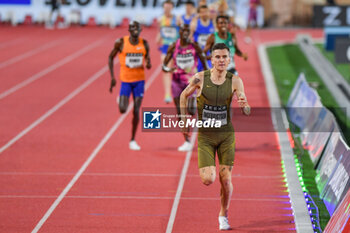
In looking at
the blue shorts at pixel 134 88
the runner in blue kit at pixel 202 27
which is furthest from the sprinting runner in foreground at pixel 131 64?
the runner in blue kit at pixel 202 27

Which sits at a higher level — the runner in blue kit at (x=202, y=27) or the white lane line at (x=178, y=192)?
the runner in blue kit at (x=202, y=27)

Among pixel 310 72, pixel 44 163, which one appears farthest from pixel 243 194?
pixel 310 72

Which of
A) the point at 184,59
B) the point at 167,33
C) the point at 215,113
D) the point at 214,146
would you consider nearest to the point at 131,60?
the point at 184,59

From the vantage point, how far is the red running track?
886 cm

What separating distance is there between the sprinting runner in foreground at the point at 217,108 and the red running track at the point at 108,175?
82 centimetres

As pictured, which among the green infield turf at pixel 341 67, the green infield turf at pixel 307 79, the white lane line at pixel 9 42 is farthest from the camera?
the white lane line at pixel 9 42

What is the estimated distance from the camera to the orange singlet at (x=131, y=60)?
1221cm

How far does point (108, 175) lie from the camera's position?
434 inches

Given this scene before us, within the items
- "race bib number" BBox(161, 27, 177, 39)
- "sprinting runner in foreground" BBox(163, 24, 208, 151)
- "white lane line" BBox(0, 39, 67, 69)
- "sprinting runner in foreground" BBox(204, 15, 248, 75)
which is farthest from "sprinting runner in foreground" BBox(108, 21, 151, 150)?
"white lane line" BBox(0, 39, 67, 69)

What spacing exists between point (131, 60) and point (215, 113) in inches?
177

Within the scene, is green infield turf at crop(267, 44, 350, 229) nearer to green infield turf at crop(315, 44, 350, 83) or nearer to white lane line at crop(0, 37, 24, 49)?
green infield turf at crop(315, 44, 350, 83)

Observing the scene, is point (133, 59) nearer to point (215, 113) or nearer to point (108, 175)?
point (108, 175)

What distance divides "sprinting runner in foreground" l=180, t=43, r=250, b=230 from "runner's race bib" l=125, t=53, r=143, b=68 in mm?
4178

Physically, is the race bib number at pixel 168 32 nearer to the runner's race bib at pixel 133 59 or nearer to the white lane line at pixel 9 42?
the runner's race bib at pixel 133 59
